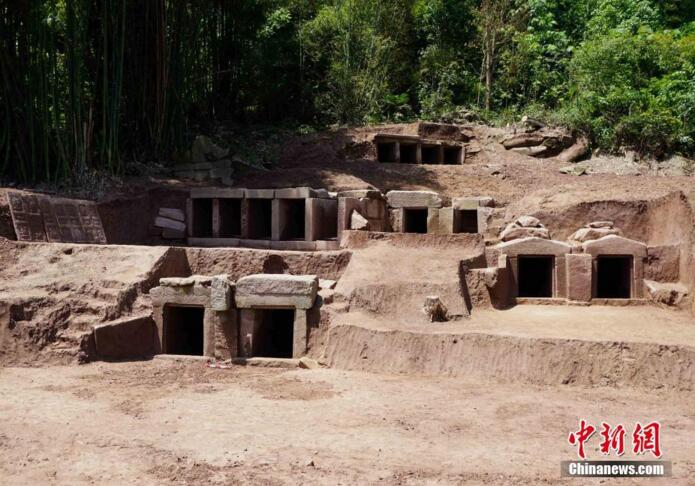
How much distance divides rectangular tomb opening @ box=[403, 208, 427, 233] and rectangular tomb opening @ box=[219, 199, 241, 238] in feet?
14.5

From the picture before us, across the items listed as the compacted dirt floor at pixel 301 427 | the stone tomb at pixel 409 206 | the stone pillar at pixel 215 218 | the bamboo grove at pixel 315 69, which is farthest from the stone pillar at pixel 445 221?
the bamboo grove at pixel 315 69

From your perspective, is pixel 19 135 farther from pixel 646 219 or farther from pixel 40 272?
pixel 646 219

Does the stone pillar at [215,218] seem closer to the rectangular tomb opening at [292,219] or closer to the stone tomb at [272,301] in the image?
the rectangular tomb opening at [292,219]

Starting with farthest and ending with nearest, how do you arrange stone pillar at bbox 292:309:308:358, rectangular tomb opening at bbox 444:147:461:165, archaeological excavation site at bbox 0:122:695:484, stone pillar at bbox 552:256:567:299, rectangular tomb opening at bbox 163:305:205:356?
rectangular tomb opening at bbox 444:147:461:165 < stone pillar at bbox 552:256:567:299 < rectangular tomb opening at bbox 163:305:205:356 < stone pillar at bbox 292:309:308:358 < archaeological excavation site at bbox 0:122:695:484

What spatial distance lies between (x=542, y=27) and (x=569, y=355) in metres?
22.7

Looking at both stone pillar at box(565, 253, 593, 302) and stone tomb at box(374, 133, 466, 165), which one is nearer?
stone pillar at box(565, 253, 593, 302)

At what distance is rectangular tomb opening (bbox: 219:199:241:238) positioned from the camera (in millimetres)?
18500

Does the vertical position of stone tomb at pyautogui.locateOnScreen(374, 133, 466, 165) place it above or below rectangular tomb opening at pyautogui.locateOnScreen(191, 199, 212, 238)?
above

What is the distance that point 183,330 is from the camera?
13617 mm

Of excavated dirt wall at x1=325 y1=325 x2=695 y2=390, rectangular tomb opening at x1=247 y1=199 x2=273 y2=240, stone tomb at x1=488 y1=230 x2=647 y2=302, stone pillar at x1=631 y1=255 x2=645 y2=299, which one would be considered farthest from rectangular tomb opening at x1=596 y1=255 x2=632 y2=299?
rectangular tomb opening at x1=247 y1=199 x2=273 y2=240

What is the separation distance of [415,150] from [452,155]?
55.7 inches

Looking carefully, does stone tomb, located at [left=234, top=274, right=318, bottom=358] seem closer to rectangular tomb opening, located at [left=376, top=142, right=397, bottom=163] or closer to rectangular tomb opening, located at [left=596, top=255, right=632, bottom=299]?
rectangular tomb opening, located at [left=596, top=255, right=632, bottom=299]

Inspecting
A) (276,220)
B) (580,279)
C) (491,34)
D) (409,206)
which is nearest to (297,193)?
(276,220)

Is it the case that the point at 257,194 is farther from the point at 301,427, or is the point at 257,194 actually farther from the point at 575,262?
the point at 301,427
